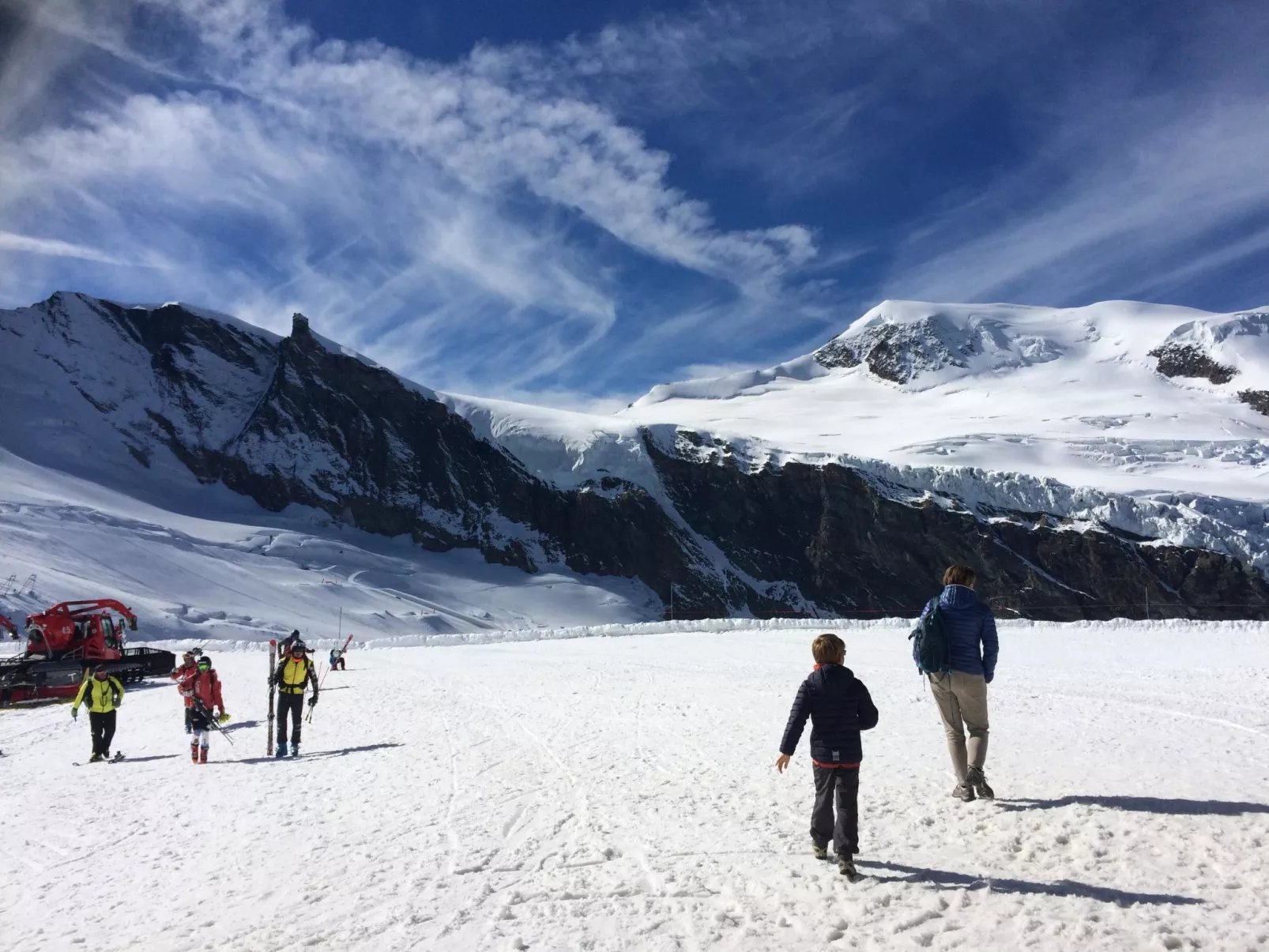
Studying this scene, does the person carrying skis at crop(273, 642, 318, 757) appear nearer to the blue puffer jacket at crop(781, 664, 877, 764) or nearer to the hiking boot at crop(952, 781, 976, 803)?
the blue puffer jacket at crop(781, 664, 877, 764)

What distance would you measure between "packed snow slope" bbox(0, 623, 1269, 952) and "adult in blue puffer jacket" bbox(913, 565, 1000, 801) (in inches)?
13.3

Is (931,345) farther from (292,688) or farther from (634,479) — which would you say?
(292,688)

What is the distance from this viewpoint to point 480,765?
954 cm

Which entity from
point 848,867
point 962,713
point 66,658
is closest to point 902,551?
point 66,658

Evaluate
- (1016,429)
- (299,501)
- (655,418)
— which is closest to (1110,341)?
(1016,429)

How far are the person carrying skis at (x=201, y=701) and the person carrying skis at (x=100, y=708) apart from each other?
3.65 feet

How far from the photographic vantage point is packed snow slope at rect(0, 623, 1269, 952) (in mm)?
4699

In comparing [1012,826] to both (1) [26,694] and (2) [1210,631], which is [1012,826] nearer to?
(2) [1210,631]

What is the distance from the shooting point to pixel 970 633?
661 centimetres

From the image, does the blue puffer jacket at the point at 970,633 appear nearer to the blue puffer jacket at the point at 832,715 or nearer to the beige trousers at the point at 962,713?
the beige trousers at the point at 962,713

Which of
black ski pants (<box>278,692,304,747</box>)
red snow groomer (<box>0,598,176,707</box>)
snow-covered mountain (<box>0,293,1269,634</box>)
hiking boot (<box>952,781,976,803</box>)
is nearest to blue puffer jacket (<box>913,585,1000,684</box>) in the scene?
hiking boot (<box>952,781,976,803</box>)

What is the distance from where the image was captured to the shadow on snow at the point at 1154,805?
5.99 meters

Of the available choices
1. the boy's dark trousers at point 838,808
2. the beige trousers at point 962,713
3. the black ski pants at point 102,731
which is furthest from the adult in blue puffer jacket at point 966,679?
the black ski pants at point 102,731

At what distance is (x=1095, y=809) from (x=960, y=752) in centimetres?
100
